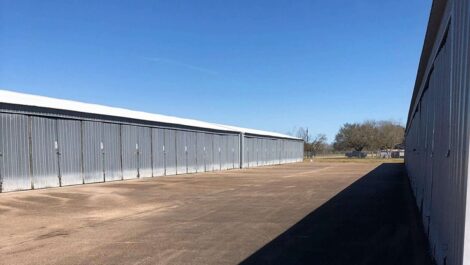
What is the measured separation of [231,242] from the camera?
8359mm

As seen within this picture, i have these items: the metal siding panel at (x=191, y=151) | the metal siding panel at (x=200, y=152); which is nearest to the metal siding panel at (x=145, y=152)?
the metal siding panel at (x=191, y=151)

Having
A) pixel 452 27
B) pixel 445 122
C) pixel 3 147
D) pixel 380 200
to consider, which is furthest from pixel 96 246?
pixel 3 147

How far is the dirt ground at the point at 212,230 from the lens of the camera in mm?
7289


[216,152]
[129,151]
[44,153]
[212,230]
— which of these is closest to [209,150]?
[216,152]

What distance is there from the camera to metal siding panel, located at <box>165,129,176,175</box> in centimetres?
3309

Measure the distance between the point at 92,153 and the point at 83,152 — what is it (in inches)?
34.4

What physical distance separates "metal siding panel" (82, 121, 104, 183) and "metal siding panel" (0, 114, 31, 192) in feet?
13.8

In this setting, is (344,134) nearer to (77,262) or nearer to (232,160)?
(232,160)

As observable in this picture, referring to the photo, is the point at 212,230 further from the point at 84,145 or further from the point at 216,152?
the point at 216,152

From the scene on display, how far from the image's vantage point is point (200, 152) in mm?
39375

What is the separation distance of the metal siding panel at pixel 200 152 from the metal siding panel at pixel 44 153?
18086mm

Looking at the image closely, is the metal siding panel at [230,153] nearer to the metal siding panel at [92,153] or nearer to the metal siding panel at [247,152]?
the metal siding panel at [247,152]

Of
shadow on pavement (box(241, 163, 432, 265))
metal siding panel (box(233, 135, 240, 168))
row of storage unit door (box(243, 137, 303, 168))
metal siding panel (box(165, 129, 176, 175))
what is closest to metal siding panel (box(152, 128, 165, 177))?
metal siding panel (box(165, 129, 176, 175))

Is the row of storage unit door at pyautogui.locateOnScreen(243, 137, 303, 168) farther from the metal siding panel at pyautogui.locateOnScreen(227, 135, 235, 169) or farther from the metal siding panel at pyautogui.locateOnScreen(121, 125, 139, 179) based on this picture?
the metal siding panel at pyautogui.locateOnScreen(121, 125, 139, 179)
